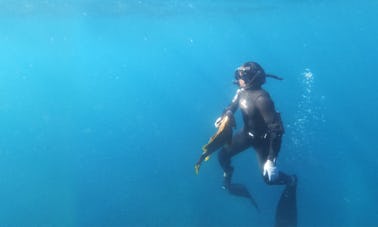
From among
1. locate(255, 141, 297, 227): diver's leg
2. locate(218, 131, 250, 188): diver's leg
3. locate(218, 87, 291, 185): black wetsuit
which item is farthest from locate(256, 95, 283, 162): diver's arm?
locate(255, 141, 297, 227): diver's leg

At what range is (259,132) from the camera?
8.00 m

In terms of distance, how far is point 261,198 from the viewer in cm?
1603

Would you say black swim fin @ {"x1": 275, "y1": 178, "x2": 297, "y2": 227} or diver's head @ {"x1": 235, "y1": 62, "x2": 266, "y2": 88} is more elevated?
diver's head @ {"x1": 235, "y1": 62, "x2": 266, "y2": 88}

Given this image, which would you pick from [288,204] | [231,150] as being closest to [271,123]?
[231,150]

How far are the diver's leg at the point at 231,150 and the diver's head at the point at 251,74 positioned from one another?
138 cm

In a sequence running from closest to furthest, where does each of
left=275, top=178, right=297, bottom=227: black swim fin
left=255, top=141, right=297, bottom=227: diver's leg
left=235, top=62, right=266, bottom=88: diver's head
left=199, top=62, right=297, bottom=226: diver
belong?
left=199, top=62, right=297, bottom=226: diver < left=235, top=62, right=266, bottom=88: diver's head < left=255, top=141, right=297, bottom=227: diver's leg < left=275, top=178, right=297, bottom=227: black swim fin

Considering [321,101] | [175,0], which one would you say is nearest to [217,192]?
[175,0]

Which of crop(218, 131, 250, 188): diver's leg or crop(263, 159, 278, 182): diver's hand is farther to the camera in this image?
crop(218, 131, 250, 188): diver's leg

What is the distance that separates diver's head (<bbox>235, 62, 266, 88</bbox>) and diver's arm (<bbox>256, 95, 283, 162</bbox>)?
42 centimetres

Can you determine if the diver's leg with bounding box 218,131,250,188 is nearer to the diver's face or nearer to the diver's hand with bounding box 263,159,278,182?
the diver's face

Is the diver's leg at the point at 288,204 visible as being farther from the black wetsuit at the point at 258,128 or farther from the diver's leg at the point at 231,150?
the diver's leg at the point at 231,150

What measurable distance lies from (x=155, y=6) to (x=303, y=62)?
82224mm

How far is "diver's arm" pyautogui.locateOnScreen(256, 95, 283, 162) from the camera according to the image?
706cm

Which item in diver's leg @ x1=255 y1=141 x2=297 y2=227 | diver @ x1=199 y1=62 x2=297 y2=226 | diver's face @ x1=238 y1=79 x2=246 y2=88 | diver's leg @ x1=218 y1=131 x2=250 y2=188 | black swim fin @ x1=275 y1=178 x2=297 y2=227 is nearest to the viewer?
diver @ x1=199 y1=62 x2=297 y2=226
